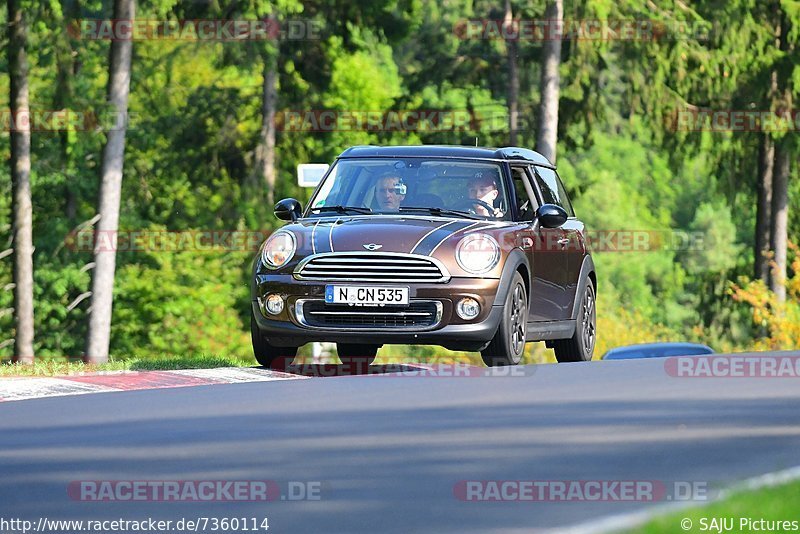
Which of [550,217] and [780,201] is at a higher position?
[550,217]

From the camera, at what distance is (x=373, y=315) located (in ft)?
50.1

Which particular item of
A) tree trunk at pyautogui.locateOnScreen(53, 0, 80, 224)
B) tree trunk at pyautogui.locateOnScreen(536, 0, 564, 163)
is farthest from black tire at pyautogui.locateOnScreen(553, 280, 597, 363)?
tree trunk at pyautogui.locateOnScreen(53, 0, 80, 224)

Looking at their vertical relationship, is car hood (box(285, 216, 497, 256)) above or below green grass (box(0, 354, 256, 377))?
above

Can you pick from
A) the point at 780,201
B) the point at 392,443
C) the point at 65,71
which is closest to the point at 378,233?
the point at 392,443

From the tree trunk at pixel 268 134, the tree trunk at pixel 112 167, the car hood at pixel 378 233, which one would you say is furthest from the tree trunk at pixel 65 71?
the car hood at pixel 378 233

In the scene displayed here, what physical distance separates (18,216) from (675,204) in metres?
82.2

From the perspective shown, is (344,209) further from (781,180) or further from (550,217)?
(781,180)

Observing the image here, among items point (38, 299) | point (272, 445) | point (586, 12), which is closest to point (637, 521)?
point (272, 445)

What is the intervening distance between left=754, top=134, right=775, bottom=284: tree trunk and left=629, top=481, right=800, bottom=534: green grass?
35909mm

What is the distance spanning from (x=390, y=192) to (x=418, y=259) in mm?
1576

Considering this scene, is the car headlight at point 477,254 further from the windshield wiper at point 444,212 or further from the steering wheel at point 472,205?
the steering wheel at point 472,205

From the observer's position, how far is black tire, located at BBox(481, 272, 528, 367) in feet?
51.4

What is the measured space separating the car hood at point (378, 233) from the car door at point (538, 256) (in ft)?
2.39

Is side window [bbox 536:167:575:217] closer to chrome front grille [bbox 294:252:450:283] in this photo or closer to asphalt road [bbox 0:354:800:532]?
chrome front grille [bbox 294:252:450:283]
